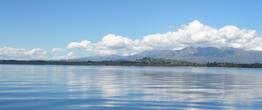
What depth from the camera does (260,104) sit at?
26312 millimetres

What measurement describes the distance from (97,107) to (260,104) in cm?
1954

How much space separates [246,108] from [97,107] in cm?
1642

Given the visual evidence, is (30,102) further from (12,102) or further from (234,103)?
(234,103)

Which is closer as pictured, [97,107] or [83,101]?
[97,107]

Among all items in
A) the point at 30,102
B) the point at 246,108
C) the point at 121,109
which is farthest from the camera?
the point at 30,102

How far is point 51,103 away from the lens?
82.6ft

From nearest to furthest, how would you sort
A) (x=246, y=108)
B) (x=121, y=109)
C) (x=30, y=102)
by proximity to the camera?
1. (x=121, y=109)
2. (x=246, y=108)
3. (x=30, y=102)

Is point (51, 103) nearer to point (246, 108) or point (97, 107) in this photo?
point (97, 107)

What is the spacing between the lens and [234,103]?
26.9 m

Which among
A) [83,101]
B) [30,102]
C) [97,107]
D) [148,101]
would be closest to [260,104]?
[148,101]

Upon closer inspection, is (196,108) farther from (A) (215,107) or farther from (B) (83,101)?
(B) (83,101)

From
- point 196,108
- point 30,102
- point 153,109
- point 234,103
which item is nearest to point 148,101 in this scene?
point 153,109

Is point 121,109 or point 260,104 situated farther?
point 260,104

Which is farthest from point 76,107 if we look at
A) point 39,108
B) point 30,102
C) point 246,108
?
point 246,108
